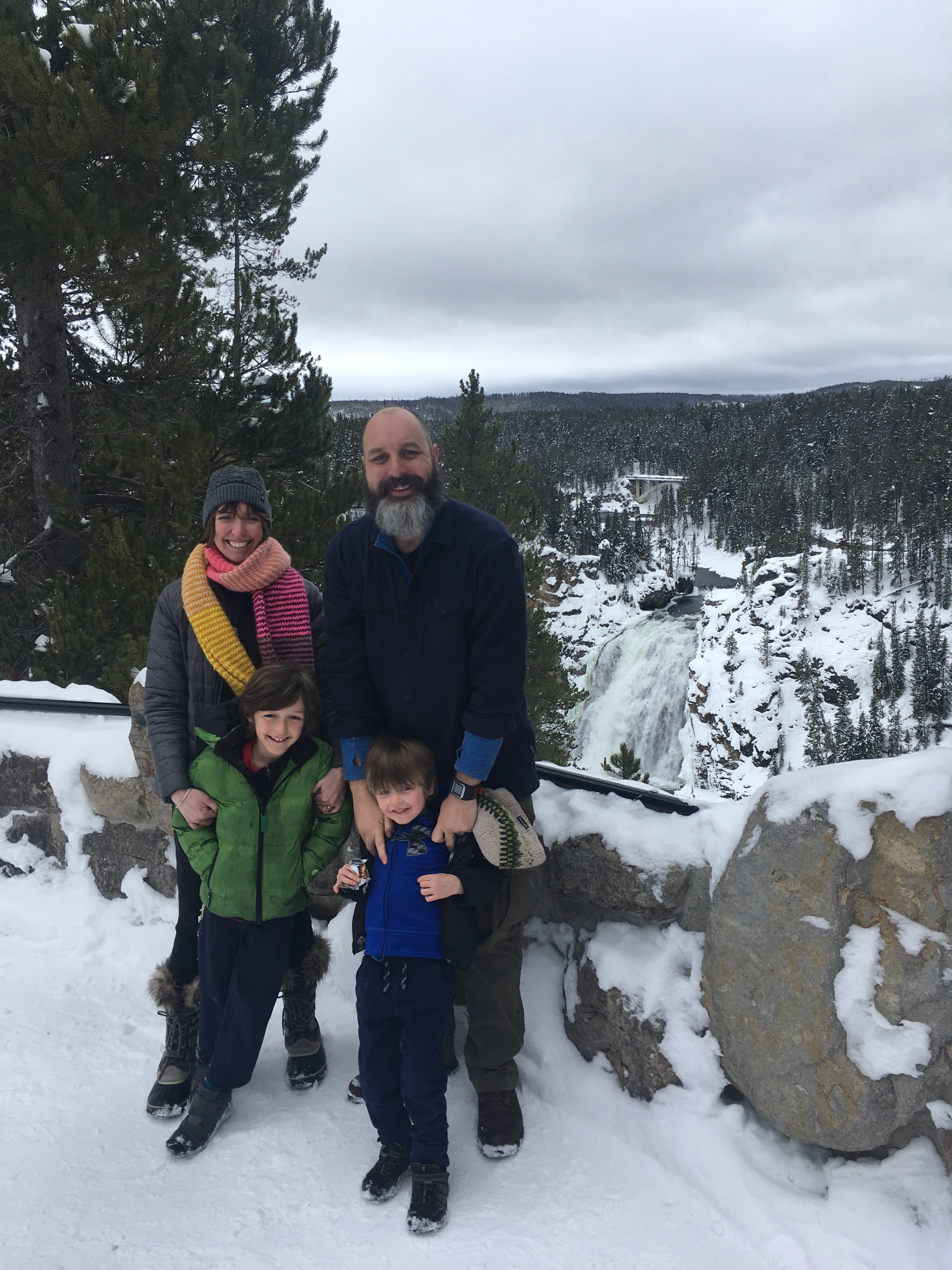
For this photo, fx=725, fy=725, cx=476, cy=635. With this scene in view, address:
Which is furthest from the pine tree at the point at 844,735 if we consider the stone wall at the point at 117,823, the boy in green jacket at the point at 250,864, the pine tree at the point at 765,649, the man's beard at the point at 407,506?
the man's beard at the point at 407,506

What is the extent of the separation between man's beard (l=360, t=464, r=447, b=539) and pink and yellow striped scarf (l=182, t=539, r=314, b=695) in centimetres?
46

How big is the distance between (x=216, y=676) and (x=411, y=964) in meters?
1.14

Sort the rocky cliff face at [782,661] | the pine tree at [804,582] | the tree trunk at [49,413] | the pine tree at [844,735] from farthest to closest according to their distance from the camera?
the pine tree at [804,582], the rocky cliff face at [782,661], the pine tree at [844,735], the tree trunk at [49,413]

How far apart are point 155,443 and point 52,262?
164cm

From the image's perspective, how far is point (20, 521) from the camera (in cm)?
777

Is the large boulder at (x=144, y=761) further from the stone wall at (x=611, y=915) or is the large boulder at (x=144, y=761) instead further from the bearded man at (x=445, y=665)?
the stone wall at (x=611, y=915)

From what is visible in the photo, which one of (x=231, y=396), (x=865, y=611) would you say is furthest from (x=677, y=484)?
(x=231, y=396)

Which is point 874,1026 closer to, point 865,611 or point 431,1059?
point 431,1059

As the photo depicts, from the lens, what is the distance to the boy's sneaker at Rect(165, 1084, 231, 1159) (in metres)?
2.27

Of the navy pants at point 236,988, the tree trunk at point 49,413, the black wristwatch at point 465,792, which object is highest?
the tree trunk at point 49,413

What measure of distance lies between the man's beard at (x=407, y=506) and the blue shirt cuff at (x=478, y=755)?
0.64 meters

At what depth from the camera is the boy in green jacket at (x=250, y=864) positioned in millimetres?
2318

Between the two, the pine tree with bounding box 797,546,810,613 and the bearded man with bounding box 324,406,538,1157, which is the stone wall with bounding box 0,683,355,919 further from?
the pine tree with bounding box 797,546,810,613

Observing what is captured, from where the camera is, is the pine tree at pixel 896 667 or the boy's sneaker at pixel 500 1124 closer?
the boy's sneaker at pixel 500 1124
